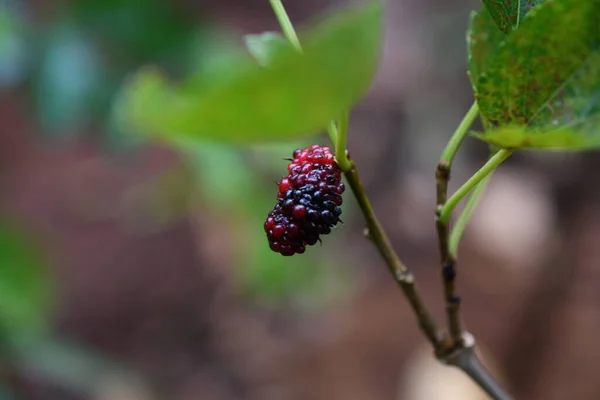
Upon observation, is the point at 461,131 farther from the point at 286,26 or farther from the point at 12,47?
the point at 12,47

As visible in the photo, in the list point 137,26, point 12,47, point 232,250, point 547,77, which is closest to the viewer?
point 547,77

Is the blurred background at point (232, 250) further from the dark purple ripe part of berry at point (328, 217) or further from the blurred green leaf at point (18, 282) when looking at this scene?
the dark purple ripe part of berry at point (328, 217)

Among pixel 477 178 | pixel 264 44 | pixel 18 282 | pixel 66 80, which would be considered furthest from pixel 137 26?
pixel 477 178

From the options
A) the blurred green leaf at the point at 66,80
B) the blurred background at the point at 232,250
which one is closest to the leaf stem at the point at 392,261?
the blurred background at the point at 232,250

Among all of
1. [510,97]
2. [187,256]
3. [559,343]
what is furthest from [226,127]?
[187,256]

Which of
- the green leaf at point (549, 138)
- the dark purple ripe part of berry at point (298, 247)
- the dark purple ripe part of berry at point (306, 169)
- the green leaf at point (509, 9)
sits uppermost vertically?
the green leaf at point (509, 9)

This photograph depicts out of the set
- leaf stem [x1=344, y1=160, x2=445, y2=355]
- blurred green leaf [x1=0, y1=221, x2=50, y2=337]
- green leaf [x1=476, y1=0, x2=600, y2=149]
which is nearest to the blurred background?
blurred green leaf [x1=0, y1=221, x2=50, y2=337]
